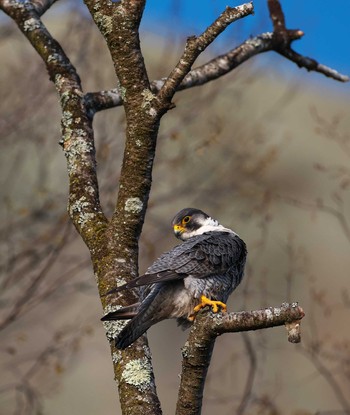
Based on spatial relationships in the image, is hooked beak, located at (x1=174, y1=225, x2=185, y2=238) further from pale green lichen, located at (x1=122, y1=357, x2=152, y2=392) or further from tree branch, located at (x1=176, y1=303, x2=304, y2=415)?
tree branch, located at (x1=176, y1=303, x2=304, y2=415)

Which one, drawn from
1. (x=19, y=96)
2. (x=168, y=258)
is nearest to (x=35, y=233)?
(x=19, y=96)

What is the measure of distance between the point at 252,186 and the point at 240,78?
56.1 inches

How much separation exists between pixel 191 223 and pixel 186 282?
3.40 ft

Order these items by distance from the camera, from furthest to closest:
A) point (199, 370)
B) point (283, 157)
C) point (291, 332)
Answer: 1. point (283, 157)
2. point (199, 370)
3. point (291, 332)

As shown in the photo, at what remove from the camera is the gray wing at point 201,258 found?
3623 millimetres

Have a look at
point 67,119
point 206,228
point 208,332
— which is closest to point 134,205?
point 67,119

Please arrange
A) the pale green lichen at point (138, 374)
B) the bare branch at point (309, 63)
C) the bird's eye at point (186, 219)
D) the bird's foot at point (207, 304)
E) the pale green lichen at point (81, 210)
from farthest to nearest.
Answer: the bare branch at point (309, 63), the bird's eye at point (186, 219), the bird's foot at point (207, 304), the pale green lichen at point (81, 210), the pale green lichen at point (138, 374)

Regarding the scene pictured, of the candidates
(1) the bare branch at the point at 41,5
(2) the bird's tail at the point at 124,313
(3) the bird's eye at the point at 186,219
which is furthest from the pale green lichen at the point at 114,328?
(1) the bare branch at the point at 41,5

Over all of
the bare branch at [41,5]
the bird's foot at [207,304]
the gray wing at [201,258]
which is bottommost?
the bird's foot at [207,304]

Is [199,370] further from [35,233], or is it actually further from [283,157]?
[283,157]

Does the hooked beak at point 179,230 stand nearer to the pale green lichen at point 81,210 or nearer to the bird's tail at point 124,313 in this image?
the pale green lichen at point 81,210

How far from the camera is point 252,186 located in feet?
33.9

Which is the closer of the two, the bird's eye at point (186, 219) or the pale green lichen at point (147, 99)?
the pale green lichen at point (147, 99)

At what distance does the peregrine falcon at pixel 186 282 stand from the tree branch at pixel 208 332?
0.35m
